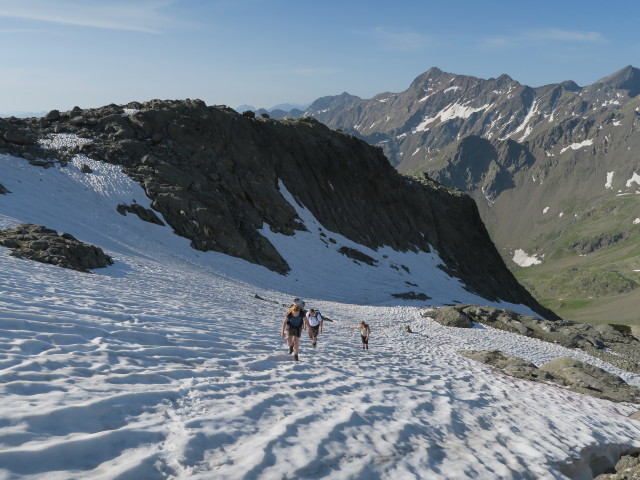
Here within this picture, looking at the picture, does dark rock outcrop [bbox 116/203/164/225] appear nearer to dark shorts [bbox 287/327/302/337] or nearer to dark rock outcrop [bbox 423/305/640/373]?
dark rock outcrop [bbox 423/305/640/373]

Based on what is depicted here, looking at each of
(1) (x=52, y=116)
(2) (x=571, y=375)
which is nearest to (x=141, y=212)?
(1) (x=52, y=116)

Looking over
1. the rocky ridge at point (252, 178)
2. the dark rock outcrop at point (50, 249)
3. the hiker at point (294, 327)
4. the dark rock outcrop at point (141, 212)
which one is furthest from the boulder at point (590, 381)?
the dark rock outcrop at point (141, 212)

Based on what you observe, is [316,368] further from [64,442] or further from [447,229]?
[447,229]

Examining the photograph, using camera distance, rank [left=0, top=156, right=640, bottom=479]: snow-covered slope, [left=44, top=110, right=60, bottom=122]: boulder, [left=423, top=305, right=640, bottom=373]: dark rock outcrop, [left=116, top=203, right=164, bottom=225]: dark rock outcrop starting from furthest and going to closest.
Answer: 1. [left=44, top=110, right=60, bottom=122]: boulder
2. [left=116, top=203, right=164, bottom=225]: dark rock outcrop
3. [left=423, top=305, right=640, bottom=373]: dark rock outcrop
4. [left=0, top=156, right=640, bottom=479]: snow-covered slope

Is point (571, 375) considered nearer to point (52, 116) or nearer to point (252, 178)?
point (252, 178)

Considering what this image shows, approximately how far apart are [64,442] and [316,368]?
305 inches

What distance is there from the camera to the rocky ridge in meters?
40.9

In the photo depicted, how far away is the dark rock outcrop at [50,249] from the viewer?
20594 mm

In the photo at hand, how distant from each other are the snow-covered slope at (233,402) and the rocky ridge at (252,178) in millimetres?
20547

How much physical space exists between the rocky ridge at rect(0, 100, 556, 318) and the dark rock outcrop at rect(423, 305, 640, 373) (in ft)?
54.2

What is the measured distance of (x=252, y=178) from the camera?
5144 centimetres

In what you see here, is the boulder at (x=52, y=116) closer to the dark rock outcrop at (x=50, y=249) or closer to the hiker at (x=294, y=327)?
the dark rock outcrop at (x=50, y=249)

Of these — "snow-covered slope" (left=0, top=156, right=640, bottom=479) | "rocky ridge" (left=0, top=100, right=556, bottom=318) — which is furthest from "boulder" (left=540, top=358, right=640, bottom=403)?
"rocky ridge" (left=0, top=100, right=556, bottom=318)

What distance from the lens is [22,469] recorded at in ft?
16.8
